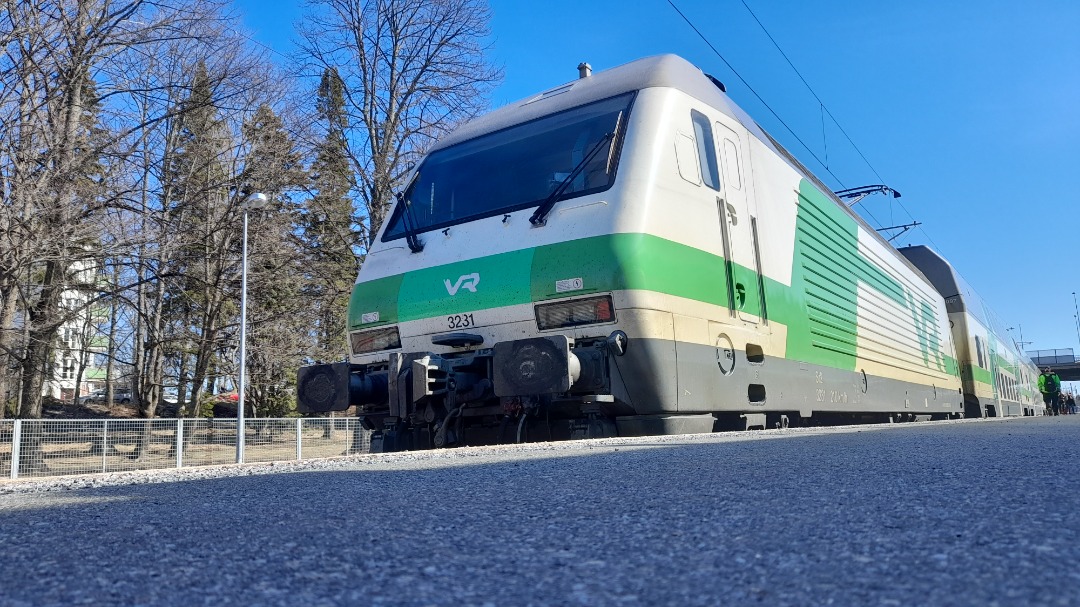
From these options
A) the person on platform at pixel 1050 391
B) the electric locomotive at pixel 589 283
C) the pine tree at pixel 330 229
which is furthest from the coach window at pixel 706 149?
the person on platform at pixel 1050 391

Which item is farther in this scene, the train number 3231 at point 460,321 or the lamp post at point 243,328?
the lamp post at point 243,328

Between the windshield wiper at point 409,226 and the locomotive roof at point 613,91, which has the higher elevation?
the locomotive roof at point 613,91

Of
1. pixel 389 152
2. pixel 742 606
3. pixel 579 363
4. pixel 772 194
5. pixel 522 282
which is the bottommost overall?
pixel 742 606

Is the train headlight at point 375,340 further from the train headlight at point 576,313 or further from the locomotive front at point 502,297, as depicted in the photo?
the train headlight at point 576,313

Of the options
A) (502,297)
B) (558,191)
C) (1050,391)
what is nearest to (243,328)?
(502,297)

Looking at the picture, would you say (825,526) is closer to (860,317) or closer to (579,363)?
(579,363)

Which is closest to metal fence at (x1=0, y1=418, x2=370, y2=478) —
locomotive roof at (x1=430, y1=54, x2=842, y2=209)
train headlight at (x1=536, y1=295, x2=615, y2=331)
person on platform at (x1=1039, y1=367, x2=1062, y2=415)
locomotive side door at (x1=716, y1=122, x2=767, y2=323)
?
locomotive roof at (x1=430, y1=54, x2=842, y2=209)

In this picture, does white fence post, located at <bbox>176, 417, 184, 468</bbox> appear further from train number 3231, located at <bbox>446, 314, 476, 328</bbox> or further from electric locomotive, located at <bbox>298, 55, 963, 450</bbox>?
train number 3231, located at <bbox>446, 314, 476, 328</bbox>

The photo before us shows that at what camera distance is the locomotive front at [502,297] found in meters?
5.52

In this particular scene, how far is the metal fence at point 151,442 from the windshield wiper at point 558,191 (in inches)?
195

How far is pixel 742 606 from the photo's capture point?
1384 mm

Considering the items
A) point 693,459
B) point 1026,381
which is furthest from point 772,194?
point 1026,381

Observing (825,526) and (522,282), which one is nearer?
(825,526)

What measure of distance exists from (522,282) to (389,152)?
1400cm
